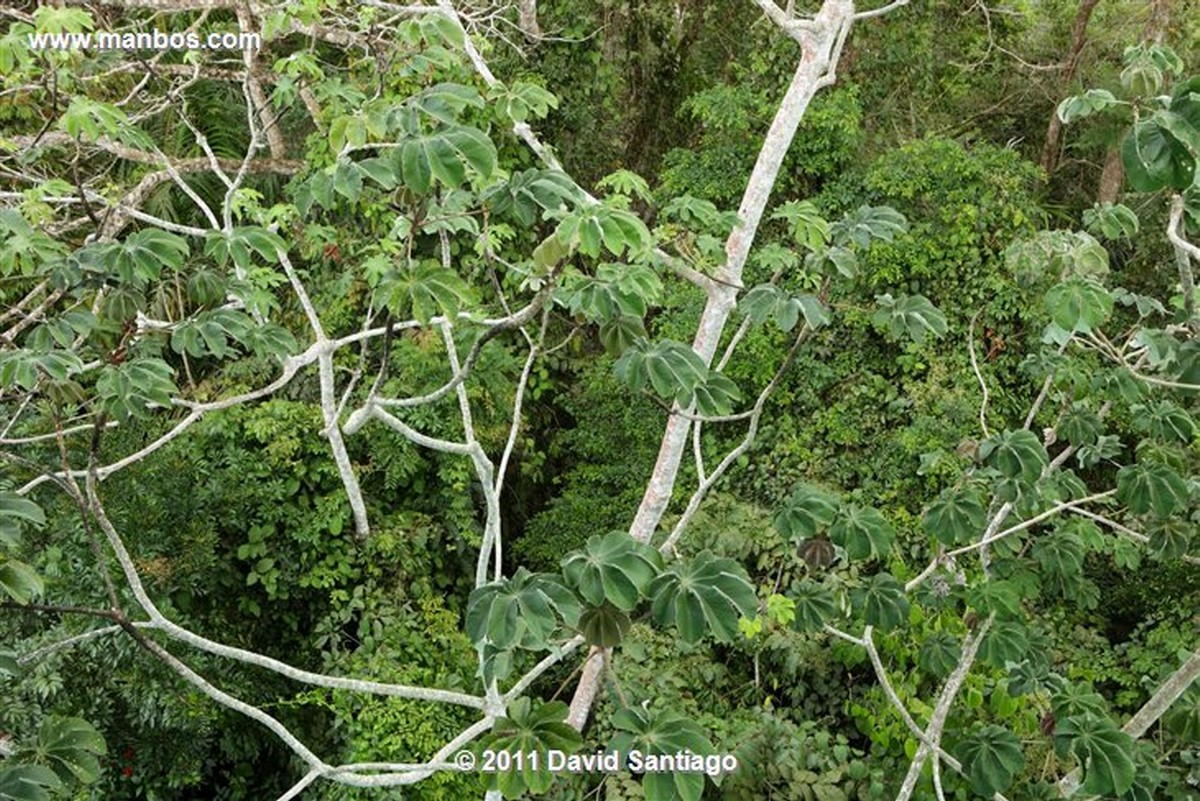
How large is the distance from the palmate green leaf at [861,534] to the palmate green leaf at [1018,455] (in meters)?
0.43

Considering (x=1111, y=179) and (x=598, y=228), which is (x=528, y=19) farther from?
(x=598, y=228)

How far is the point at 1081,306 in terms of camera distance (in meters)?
2.74

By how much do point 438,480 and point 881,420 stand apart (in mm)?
2577

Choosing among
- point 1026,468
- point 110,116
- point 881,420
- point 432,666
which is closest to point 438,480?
point 432,666

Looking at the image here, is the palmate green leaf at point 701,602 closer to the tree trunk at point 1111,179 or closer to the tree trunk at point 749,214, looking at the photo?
the tree trunk at point 749,214

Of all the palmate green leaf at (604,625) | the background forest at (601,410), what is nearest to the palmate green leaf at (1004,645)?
the background forest at (601,410)

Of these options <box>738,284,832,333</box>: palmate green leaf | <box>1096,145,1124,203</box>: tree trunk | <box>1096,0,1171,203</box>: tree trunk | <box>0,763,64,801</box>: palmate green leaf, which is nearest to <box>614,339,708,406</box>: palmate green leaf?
<box>738,284,832,333</box>: palmate green leaf

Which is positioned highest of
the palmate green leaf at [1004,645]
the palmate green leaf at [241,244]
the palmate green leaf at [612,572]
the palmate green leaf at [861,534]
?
the palmate green leaf at [241,244]

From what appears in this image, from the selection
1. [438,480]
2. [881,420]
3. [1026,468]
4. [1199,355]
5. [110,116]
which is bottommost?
[438,480]

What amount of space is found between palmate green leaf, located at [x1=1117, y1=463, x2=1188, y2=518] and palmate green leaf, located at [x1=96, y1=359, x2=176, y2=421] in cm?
300

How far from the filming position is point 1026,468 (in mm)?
3277

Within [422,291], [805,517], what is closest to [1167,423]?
[805,517]

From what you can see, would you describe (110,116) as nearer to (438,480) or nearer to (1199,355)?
(438,480)

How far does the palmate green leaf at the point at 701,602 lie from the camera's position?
237cm
